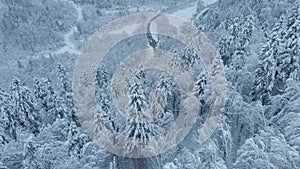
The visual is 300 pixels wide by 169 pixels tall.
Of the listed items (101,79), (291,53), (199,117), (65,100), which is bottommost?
(199,117)

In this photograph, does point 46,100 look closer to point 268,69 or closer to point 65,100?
point 65,100

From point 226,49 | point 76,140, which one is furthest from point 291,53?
point 76,140

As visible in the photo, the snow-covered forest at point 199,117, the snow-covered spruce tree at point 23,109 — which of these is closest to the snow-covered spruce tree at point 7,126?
the snow-covered forest at point 199,117

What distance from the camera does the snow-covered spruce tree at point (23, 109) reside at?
35.6 m

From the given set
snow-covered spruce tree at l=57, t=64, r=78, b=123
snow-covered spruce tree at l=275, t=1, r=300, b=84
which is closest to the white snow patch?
snow-covered spruce tree at l=57, t=64, r=78, b=123

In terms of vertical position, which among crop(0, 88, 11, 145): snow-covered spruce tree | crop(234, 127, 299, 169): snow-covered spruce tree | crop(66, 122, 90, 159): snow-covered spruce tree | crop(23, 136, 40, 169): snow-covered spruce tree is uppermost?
crop(0, 88, 11, 145): snow-covered spruce tree

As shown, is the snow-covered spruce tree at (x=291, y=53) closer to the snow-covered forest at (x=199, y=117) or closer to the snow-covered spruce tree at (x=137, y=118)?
the snow-covered forest at (x=199, y=117)

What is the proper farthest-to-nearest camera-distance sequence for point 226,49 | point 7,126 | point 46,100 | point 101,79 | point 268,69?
point 101,79, point 226,49, point 46,100, point 7,126, point 268,69

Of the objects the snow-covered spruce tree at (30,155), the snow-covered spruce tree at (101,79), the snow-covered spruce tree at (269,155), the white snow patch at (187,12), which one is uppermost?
the white snow patch at (187,12)

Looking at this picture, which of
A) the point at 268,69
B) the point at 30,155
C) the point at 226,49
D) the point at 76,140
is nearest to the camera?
the point at 30,155

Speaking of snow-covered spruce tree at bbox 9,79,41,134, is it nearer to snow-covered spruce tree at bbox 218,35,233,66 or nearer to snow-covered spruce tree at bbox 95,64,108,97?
snow-covered spruce tree at bbox 95,64,108,97

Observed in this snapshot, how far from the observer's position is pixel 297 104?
23.5 meters

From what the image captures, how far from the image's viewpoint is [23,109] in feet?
119

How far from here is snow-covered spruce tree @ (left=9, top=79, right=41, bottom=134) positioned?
35.6m
